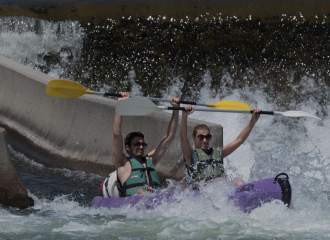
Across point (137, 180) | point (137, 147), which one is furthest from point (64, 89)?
point (137, 180)

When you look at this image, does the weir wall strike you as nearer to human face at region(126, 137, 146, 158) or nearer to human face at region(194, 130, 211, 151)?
human face at region(194, 130, 211, 151)

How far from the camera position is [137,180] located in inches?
192

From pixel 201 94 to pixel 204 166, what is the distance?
358 centimetres

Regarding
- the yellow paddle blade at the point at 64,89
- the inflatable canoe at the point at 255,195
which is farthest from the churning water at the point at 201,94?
the yellow paddle blade at the point at 64,89

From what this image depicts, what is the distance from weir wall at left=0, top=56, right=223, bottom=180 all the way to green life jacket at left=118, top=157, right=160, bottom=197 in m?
1.04

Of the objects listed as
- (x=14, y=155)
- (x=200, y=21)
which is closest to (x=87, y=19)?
(x=200, y=21)

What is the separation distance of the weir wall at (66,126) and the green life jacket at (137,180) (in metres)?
1.04

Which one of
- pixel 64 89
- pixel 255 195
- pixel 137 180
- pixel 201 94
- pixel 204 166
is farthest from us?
pixel 201 94

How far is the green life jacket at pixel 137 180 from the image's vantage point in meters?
4.84

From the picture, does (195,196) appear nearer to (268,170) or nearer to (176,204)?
(176,204)

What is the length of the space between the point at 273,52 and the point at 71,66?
12.3 feet

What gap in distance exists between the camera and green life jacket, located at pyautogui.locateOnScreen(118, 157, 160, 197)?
484cm

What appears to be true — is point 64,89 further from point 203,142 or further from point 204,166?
point 204,166

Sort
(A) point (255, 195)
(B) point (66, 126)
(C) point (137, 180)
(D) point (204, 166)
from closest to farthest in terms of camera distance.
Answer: (A) point (255, 195)
(C) point (137, 180)
(D) point (204, 166)
(B) point (66, 126)
